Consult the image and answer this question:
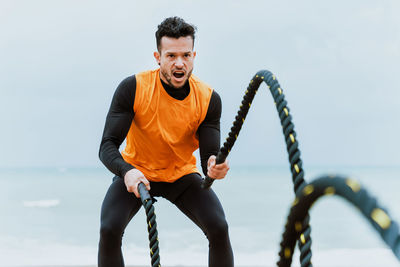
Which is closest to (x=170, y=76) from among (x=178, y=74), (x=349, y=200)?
(x=178, y=74)

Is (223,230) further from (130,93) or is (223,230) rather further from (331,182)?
(331,182)

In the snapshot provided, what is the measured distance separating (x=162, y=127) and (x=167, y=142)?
10 centimetres

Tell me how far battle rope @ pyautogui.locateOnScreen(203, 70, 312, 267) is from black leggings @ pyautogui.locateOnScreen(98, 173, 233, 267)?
11.6 inches

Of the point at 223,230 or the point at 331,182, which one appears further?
the point at 223,230

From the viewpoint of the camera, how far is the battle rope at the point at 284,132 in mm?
1398

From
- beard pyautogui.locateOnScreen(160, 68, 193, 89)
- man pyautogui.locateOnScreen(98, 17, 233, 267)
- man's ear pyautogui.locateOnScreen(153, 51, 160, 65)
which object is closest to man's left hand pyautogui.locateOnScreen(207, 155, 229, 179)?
man pyautogui.locateOnScreen(98, 17, 233, 267)

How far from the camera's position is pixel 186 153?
305 cm

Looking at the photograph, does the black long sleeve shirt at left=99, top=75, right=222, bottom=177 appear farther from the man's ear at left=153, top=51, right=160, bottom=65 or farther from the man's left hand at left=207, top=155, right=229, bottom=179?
the man's left hand at left=207, top=155, right=229, bottom=179

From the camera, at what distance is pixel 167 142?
292 centimetres

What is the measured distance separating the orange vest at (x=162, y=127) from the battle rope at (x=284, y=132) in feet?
1.34

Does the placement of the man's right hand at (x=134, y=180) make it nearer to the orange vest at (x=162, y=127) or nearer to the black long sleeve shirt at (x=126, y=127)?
the black long sleeve shirt at (x=126, y=127)

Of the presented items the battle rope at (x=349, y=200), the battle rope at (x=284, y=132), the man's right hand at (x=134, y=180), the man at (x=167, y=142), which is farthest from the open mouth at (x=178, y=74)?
the battle rope at (x=349, y=200)

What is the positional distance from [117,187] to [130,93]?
22.5 inches

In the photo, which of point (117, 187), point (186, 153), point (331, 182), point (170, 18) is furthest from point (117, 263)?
point (331, 182)
